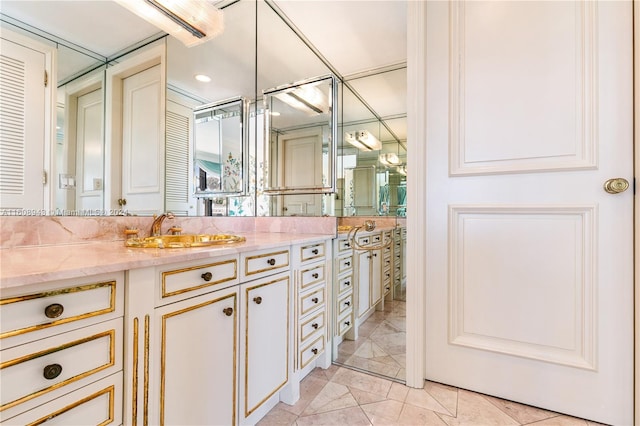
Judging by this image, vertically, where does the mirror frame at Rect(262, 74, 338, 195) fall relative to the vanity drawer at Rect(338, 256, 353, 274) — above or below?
above

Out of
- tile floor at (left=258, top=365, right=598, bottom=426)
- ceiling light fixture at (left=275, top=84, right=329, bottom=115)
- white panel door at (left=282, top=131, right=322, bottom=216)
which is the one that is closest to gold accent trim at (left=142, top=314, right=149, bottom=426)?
tile floor at (left=258, top=365, right=598, bottom=426)

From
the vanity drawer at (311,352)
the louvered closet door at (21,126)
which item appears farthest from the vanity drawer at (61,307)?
the vanity drawer at (311,352)

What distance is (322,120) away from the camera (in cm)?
206

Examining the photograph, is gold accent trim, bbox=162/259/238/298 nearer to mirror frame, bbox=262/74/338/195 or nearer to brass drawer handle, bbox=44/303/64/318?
brass drawer handle, bbox=44/303/64/318

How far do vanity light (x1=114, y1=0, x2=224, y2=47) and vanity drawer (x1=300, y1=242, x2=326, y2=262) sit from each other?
136 cm

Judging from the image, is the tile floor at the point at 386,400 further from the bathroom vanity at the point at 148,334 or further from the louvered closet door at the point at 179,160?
the louvered closet door at the point at 179,160

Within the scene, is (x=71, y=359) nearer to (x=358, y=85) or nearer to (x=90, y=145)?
(x=90, y=145)

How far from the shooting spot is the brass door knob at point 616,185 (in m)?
1.23

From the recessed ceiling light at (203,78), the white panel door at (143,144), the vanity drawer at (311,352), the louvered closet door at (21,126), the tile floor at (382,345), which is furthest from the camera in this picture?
the recessed ceiling light at (203,78)

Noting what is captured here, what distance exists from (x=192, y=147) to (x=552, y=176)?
6.24 ft

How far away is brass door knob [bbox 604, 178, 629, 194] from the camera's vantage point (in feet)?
4.02

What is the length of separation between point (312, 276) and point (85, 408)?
3.42ft

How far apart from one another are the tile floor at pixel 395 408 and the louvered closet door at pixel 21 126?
1298 mm

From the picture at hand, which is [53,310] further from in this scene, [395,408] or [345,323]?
[345,323]
